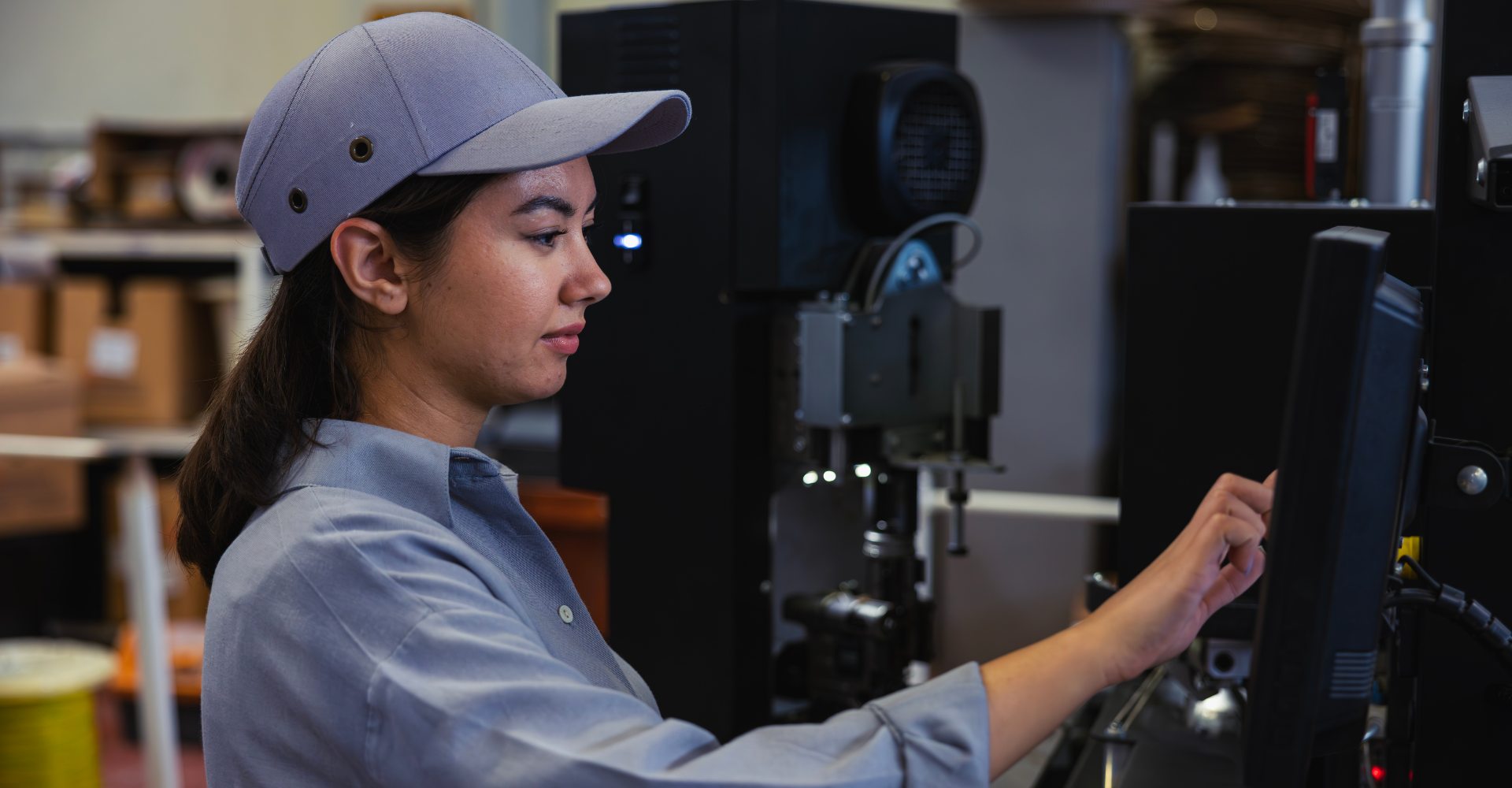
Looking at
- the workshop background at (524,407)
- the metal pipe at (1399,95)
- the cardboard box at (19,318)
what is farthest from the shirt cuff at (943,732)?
the cardboard box at (19,318)

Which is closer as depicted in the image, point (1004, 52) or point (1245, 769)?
point (1245, 769)

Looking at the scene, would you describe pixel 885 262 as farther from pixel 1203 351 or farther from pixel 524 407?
pixel 524 407

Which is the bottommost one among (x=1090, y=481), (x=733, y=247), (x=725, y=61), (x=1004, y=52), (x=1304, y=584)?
Answer: (x=1090, y=481)

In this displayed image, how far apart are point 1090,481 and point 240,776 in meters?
2.43

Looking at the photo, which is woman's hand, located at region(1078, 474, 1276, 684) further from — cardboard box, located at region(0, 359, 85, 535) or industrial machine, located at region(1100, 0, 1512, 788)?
cardboard box, located at region(0, 359, 85, 535)

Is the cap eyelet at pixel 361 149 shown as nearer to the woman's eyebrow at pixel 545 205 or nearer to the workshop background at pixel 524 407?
the woman's eyebrow at pixel 545 205

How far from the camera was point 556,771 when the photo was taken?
801mm

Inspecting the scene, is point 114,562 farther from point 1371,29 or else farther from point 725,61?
point 1371,29

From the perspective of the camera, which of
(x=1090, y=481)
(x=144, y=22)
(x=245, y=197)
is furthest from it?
(x=144, y=22)

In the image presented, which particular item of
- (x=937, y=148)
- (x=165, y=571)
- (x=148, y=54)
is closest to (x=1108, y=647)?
(x=937, y=148)

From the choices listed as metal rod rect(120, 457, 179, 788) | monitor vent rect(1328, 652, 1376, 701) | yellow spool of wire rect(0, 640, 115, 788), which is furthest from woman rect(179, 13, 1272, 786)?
yellow spool of wire rect(0, 640, 115, 788)

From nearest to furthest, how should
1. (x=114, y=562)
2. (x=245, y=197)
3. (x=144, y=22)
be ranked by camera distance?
1. (x=245, y=197)
2. (x=114, y=562)
3. (x=144, y=22)

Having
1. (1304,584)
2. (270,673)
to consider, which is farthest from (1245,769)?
(270,673)

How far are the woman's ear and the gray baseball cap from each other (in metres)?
0.01
